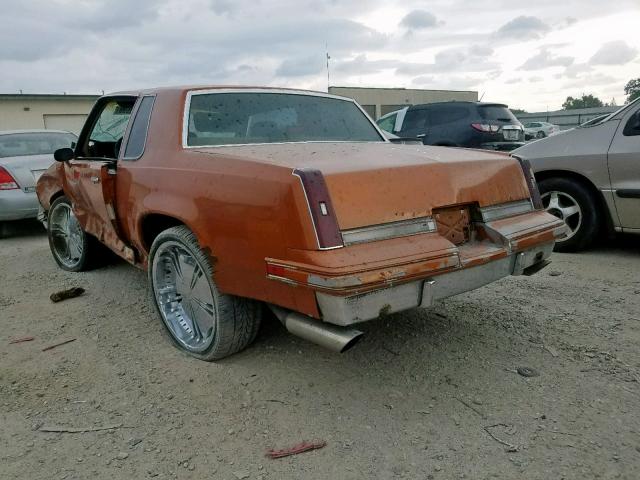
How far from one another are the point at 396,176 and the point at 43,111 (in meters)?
24.9

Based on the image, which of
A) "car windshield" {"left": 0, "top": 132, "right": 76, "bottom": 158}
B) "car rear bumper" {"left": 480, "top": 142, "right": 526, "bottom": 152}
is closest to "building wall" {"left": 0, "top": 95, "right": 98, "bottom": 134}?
"car windshield" {"left": 0, "top": 132, "right": 76, "bottom": 158}

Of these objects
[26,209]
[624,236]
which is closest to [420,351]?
[624,236]

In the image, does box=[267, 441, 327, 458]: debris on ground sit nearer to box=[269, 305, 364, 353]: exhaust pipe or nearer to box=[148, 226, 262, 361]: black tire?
box=[269, 305, 364, 353]: exhaust pipe

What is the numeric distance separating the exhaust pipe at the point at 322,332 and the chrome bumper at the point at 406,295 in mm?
88

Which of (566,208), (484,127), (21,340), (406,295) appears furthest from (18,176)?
(484,127)

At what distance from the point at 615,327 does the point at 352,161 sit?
2.00 meters

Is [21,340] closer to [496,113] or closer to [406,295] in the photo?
[406,295]

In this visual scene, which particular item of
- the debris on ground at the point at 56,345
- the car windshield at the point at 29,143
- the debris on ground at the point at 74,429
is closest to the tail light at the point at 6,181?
the car windshield at the point at 29,143

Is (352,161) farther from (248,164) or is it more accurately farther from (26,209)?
(26,209)

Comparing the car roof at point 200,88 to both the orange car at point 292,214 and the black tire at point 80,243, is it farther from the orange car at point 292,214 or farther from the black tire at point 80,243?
the black tire at point 80,243

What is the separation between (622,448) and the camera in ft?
6.84

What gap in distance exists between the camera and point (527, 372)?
2.73m

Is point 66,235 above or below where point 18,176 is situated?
below

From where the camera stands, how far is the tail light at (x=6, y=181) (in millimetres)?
6738
